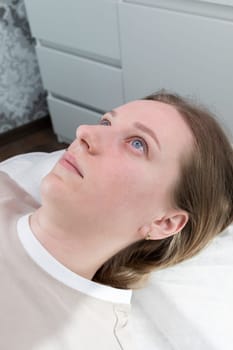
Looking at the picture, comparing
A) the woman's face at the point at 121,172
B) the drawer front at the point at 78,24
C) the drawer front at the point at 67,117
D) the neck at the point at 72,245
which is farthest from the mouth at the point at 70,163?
the drawer front at the point at 67,117

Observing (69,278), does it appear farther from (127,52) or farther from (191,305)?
(127,52)

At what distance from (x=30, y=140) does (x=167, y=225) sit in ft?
5.37

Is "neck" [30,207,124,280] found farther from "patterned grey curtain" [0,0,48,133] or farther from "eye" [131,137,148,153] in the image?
"patterned grey curtain" [0,0,48,133]

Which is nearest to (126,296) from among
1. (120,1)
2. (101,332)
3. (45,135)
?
(101,332)

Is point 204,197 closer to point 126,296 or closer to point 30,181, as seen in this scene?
point 126,296

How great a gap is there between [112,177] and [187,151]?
0.50ft

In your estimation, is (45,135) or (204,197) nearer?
(204,197)

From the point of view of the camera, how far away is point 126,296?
0.98m

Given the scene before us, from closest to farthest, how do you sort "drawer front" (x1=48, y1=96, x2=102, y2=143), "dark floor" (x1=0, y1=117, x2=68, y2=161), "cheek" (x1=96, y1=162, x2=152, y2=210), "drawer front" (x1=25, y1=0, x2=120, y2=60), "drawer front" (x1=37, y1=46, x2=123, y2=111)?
"cheek" (x1=96, y1=162, x2=152, y2=210) < "drawer front" (x1=25, y1=0, x2=120, y2=60) < "drawer front" (x1=37, y1=46, x2=123, y2=111) < "drawer front" (x1=48, y1=96, x2=102, y2=143) < "dark floor" (x1=0, y1=117, x2=68, y2=161)

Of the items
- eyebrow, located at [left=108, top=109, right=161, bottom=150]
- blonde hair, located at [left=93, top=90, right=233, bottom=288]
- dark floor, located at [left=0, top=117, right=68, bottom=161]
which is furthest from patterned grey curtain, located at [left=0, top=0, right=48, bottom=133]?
eyebrow, located at [left=108, top=109, right=161, bottom=150]

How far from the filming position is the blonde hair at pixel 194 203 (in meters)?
0.93

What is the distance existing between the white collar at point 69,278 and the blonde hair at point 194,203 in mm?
75

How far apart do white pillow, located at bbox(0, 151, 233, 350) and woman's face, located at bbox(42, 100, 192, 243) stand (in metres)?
0.24

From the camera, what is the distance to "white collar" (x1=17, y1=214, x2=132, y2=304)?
952 mm
